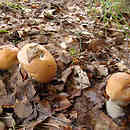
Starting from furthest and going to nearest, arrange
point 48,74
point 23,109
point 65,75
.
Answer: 1. point 65,75
2. point 48,74
3. point 23,109

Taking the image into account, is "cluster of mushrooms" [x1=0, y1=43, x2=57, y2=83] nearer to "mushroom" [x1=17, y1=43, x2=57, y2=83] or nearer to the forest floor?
"mushroom" [x1=17, y1=43, x2=57, y2=83]

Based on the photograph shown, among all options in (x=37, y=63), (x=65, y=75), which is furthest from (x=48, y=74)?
(x=65, y=75)

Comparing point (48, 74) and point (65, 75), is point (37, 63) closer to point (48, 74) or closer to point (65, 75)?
point (48, 74)

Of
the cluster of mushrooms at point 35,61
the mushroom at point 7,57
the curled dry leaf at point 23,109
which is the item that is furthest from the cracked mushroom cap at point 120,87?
the mushroom at point 7,57

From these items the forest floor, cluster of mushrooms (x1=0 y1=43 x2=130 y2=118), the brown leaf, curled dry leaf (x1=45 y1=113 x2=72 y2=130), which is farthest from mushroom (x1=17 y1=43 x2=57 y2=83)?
curled dry leaf (x1=45 y1=113 x2=72 y2=130)

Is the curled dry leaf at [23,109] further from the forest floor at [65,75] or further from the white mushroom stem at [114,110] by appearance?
the white mushroom stem at [114,110]

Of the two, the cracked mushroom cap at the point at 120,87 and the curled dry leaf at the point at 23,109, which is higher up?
the cracked mushroom cap at the point at 120,87
